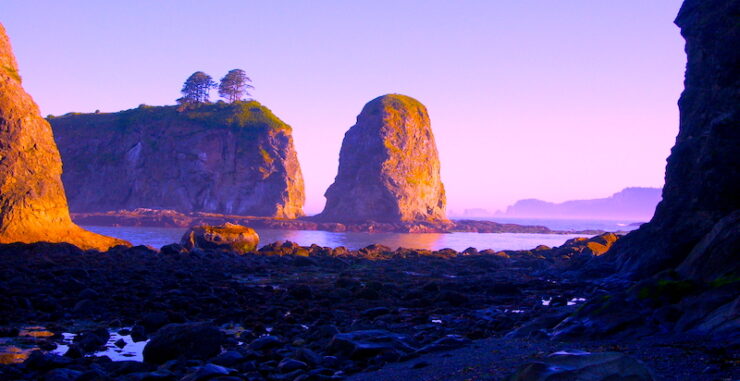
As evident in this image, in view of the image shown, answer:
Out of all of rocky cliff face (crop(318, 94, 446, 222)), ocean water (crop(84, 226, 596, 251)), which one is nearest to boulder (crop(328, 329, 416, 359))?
ocean water (crop(84, 226, 596, 251))

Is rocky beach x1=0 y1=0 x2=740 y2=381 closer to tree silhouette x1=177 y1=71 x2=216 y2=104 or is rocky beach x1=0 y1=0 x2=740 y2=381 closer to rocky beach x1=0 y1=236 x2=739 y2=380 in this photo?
rocky beach x1=0 y1=236 x2=739 y2=380

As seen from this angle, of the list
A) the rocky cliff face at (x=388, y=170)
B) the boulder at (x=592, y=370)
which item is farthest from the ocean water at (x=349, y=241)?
the boulder at (x=592, y=370)

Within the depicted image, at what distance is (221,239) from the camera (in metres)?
38.6

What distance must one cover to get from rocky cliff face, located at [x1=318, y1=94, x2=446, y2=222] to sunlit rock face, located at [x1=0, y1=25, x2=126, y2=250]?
75.9 metres

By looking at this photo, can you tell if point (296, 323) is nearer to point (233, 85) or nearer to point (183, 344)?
point (183, 344)

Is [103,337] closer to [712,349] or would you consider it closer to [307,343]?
[307,343]

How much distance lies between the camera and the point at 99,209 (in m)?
104

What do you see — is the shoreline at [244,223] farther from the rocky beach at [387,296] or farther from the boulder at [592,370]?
the boulder at [592,370]

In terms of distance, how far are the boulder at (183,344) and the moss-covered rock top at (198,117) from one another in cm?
10619

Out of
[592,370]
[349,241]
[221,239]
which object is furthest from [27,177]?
[349,241]

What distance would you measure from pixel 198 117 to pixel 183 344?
111m

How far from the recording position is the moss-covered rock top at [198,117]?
114 m

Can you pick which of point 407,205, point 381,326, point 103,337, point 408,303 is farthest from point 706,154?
point 407,205

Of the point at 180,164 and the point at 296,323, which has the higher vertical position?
the point at 180,164
